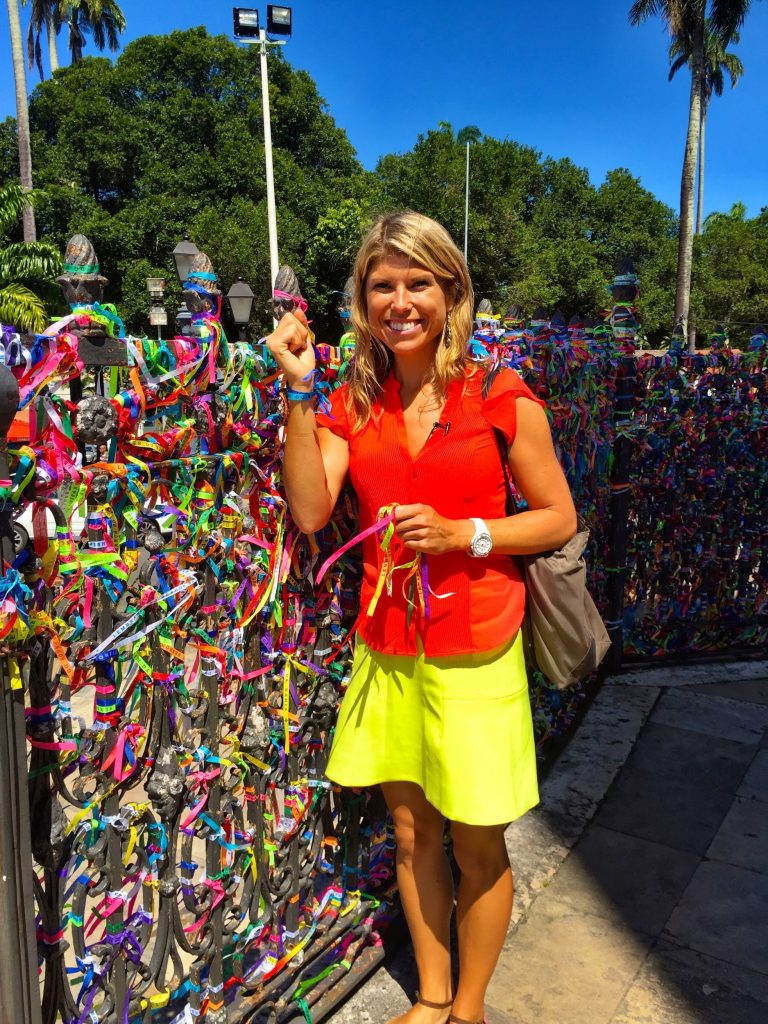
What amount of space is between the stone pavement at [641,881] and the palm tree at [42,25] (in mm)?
48521

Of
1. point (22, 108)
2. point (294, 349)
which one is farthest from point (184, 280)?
point (22, 108)

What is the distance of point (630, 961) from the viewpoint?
8.39 ft

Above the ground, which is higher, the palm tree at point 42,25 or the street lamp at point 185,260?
the palm tree at point 42,25

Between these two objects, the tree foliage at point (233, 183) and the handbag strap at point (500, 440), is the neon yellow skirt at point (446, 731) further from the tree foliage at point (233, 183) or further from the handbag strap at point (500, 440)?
the tree foliage at point (233, 183)

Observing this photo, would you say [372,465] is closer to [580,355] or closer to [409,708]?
[409,708]

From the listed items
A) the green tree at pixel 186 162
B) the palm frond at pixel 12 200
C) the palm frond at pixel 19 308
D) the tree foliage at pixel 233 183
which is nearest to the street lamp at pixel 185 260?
the palm frond at pixel 19 308

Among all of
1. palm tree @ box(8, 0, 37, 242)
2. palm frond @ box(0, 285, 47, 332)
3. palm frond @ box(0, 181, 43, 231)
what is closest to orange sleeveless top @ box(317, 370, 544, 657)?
palm frond @ box(0, 285, 47, 332)

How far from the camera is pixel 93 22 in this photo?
43094mm

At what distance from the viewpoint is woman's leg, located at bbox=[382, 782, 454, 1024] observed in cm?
211

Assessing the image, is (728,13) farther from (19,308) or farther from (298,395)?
(298,395)

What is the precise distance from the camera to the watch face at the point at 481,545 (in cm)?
184

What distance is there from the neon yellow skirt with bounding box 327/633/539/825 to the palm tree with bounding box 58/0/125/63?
161ft

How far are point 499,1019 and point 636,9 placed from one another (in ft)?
111

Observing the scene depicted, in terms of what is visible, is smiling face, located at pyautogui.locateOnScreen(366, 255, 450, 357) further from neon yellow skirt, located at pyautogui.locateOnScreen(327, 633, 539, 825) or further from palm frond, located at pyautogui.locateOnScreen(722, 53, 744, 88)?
palm frond, located at pyautogui.locateOnScreen(722, 53, 744, 88)
